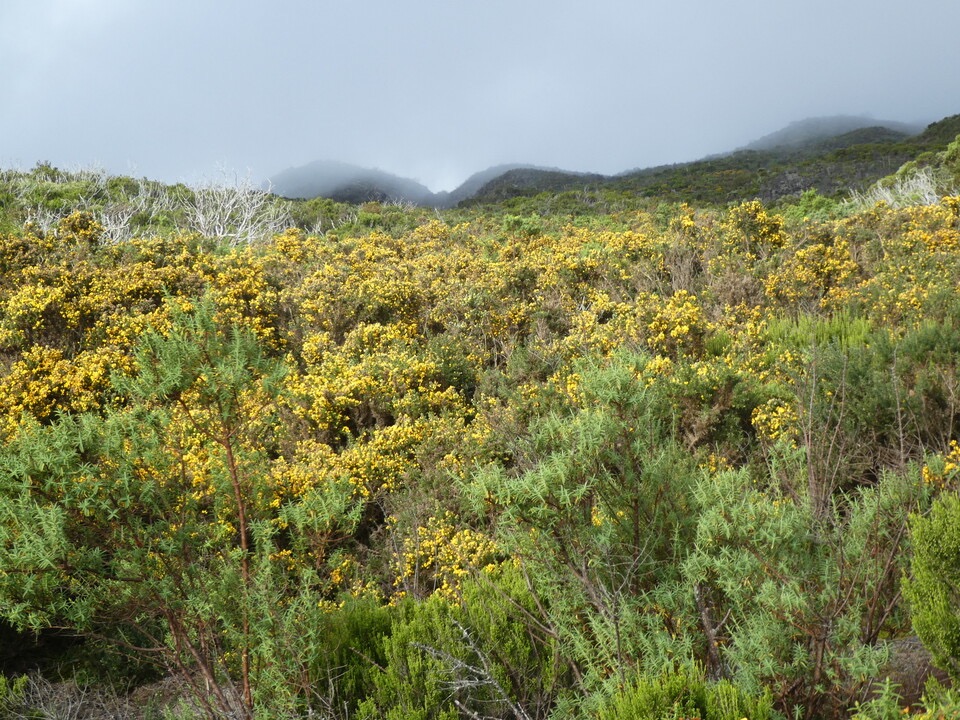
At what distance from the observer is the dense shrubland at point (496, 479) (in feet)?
9.46

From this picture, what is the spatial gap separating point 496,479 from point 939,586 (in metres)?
1.72

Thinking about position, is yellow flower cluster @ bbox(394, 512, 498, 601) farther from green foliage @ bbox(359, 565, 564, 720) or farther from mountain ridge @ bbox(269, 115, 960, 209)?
mountain ridge @ bbox(269, 115, 960, 209)

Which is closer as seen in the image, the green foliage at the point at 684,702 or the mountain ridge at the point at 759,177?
the green foliage at the point at 684,702

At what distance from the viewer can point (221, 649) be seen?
4027mm

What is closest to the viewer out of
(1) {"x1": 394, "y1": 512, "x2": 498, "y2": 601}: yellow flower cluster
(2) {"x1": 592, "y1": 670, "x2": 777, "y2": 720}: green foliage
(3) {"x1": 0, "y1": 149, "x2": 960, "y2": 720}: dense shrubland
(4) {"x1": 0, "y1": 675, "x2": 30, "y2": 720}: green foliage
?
(2) {"x1": 592, "y1": 670, "x2": 777, "y2": 720}: green foliage

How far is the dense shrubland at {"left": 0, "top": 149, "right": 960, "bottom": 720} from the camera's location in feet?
9.46

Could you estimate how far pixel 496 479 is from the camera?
9.79ft

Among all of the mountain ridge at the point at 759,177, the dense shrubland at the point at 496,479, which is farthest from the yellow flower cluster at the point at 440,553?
the mountain ridge at the point at 759,177

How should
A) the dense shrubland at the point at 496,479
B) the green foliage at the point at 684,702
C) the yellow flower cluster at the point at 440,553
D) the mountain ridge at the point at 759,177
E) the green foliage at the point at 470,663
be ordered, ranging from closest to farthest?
1. the green foliage at the point at 684,702
2. the dense shrubland at the point at 496,479
3. the green foliage at the point at 470,663
4. the yellow flower cluster at the point at 440,553
5. the mountain ridge at the point at 759,177

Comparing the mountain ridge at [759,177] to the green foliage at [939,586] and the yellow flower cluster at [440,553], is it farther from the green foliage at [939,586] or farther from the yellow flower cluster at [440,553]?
the green foliage at [939,586]

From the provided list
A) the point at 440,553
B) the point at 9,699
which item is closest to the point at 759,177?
the point at 440,553

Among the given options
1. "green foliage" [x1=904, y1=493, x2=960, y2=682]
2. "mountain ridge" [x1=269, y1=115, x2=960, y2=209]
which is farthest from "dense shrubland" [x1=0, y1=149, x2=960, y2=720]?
"mountain ridge" [x1=269, y1=115, x2=960, y2=209]

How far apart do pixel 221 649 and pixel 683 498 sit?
2.92 metres

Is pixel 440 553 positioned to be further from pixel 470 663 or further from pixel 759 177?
pixel 759 177
